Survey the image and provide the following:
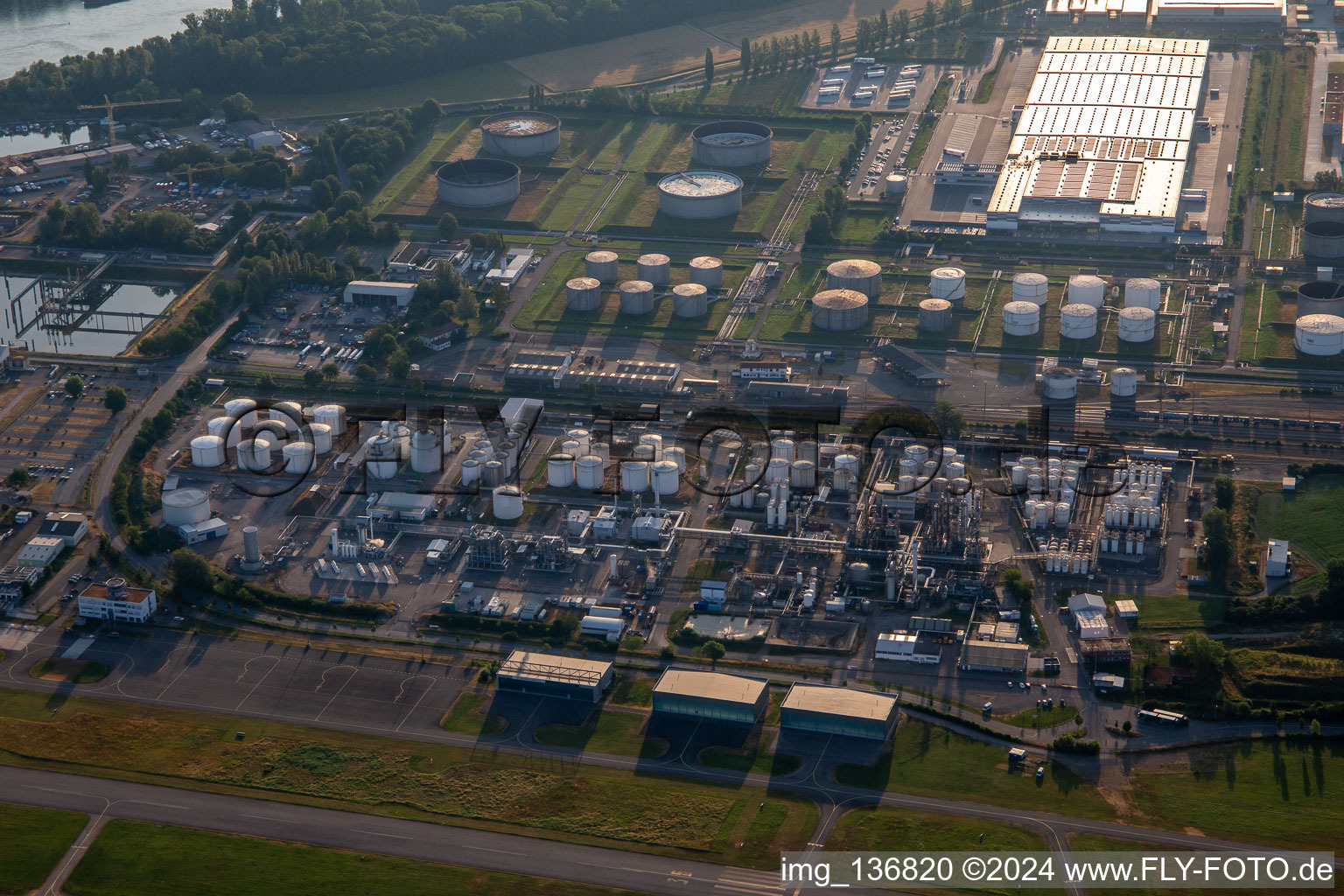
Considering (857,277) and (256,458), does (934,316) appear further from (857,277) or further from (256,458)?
(256,458)

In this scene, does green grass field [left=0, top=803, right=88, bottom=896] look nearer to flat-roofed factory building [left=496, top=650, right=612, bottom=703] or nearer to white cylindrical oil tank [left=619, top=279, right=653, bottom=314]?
flat-roofed factory building [left=496, top=650, right=612, bottom=703]

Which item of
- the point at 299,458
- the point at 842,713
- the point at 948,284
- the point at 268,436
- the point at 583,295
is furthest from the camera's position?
the point at 583,295

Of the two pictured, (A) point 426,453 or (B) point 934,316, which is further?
(B) point 934,316

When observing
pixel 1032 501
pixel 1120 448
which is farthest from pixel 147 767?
pixel 1120 448

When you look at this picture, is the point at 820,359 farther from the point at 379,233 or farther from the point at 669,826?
the point at 669,826

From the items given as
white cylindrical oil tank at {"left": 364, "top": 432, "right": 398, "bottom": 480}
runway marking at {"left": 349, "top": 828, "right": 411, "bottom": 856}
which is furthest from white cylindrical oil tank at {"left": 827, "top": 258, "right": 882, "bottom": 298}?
runway marking at {"left": 349, "top": 828, "right": 411, "bottom": 856}

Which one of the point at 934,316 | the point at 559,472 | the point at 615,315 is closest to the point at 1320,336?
the point at 934,316

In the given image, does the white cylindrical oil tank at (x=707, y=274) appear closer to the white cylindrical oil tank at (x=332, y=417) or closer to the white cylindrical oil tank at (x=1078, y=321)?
the white cylindrical oil tank at (x=1078, y=321)

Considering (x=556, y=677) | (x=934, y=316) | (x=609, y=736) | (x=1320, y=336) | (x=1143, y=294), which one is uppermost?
(x=1143, y=294)
